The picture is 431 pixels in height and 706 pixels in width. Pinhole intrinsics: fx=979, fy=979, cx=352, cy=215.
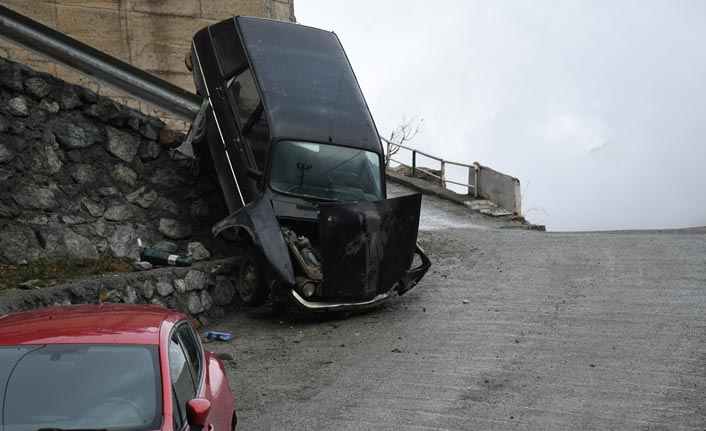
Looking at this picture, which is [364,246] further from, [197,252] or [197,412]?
[197,412]

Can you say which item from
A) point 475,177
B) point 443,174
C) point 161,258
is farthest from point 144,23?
point 443,174

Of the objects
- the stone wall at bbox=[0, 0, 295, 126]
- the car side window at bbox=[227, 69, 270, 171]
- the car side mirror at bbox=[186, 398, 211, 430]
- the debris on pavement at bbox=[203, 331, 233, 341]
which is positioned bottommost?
the debris on pavement at bbox=[203, 331, 233, 341]

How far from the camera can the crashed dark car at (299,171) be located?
11703 mm

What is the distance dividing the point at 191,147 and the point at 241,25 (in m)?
1.95

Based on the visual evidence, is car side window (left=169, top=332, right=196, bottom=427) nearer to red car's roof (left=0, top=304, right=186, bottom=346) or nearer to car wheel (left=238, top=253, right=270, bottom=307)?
red car's roof (left=0, top=304, right=186, bottom=346)

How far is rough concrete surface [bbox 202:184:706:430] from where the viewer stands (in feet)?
26.0

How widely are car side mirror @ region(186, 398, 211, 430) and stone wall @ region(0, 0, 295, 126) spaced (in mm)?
13354

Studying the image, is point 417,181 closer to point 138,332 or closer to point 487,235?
point 487,235

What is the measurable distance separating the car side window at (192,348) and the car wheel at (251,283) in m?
5.69

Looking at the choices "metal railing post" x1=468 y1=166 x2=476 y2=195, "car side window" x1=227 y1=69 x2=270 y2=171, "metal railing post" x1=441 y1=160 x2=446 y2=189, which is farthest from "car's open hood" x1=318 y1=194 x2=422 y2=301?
"metal railing post" x1=441 y1=160 x2=446 y2=189

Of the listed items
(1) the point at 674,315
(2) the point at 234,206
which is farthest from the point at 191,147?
(1) the point at 674,315

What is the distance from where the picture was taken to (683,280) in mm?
13047

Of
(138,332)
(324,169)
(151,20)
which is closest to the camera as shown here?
(138,332)

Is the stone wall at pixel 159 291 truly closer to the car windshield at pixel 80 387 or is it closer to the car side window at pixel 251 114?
the car side window at pixel 251 114
